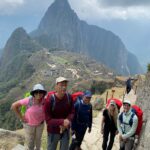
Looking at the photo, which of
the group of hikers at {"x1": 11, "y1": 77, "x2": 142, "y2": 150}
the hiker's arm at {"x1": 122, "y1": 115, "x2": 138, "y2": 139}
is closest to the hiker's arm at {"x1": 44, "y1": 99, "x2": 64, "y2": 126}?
the group of hikers at {"x1": 11, "y1": 77, "x2": 142, "y2": 150}

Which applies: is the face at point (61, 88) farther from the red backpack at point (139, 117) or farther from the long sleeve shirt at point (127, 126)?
the red backpack at point (139, 117)

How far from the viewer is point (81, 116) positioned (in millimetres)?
8047

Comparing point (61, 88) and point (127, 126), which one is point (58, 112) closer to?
point (61, 88)

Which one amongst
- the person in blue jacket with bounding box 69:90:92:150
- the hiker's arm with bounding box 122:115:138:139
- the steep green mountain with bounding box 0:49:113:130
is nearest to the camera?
the hiker's arm with bounding box 122:115:138:139

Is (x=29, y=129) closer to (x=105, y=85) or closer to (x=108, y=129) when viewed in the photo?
(x=108, y=129)

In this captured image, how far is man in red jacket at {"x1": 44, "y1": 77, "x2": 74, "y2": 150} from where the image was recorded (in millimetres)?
6480

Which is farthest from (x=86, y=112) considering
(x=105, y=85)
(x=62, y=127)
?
(x=105, y=85)

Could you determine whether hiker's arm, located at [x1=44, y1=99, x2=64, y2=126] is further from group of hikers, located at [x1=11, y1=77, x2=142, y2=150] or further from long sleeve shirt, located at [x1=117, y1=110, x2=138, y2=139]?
long sleeve shirt, located at [x1=117, y1=110, x2=138, y2=139]

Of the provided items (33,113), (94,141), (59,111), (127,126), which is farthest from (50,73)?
(59,111)

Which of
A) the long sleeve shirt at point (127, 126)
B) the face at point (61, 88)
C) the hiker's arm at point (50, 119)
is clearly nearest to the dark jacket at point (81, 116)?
the long sleeve shirt at point (127, 126)

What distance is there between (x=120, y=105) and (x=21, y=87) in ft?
437

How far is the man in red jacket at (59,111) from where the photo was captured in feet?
21.3

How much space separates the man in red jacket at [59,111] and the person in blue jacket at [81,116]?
38.8 inches

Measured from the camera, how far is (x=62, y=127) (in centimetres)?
676
